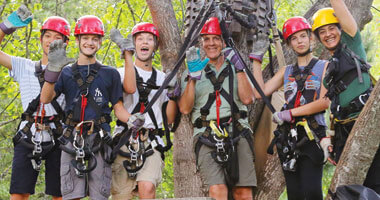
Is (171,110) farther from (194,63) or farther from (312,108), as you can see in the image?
(312,108)

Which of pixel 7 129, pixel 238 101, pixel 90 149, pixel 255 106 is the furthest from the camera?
pixel 7 129

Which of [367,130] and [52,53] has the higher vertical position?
[52,53]

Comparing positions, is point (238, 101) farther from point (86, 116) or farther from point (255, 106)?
point (86, 116)

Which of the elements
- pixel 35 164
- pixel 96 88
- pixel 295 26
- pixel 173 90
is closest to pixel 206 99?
pixel 173 90

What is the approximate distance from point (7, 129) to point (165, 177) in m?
4.05

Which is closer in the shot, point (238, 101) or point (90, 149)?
point (90, 149)

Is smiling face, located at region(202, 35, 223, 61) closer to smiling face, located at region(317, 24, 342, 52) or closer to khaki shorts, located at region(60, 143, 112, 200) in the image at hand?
smiling face, located at region(317, 24, 342, 52)

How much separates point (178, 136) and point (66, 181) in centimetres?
138

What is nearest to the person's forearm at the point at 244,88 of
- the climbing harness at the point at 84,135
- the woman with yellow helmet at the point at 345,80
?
the woman with yellow helmet at the point at 345,80

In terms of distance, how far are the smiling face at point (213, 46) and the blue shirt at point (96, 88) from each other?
919mm

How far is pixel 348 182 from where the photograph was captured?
11.8ft

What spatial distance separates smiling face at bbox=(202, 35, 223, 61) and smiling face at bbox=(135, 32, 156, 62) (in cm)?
55

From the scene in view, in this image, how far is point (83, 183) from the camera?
15.2ft

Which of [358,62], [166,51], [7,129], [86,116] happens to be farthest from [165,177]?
[358,62]
